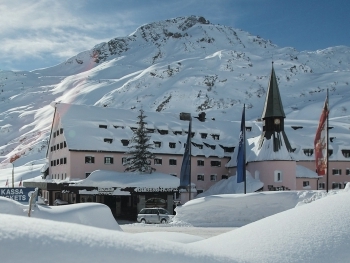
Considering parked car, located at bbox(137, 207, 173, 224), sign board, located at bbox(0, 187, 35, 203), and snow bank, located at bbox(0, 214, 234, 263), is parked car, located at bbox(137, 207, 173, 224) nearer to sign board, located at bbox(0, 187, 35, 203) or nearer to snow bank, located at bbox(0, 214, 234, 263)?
sign board, located at bbox(0, 187, 35, 203)

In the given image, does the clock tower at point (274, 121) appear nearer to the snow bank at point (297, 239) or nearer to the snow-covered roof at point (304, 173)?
the snow-covered roof at point (304, 173)

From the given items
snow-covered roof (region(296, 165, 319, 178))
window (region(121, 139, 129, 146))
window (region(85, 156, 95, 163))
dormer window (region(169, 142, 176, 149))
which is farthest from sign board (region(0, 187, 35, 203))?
snow-covered roof (region(296, 165, 319, 178))

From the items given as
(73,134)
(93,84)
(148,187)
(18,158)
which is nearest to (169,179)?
(148,187)

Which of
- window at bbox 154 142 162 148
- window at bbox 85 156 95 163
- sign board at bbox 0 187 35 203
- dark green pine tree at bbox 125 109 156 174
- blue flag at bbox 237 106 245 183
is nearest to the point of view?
sign board at bbox 0 187 35 203

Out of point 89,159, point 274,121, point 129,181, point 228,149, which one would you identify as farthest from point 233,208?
point 228,149

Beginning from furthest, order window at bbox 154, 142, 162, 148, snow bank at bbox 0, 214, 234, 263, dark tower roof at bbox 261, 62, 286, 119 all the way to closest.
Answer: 1. dark tower roof at bbox 261, 62, 286, 119
2. window at bbox 154, 142, 162, 148
3. snow bank at bbox 0, 214, 234, 263

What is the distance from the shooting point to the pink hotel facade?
46094mm

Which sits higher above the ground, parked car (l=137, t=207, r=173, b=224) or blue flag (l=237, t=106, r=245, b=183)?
blue flag (l=237, t=106, r=245, b=183)

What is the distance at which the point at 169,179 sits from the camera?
139ft

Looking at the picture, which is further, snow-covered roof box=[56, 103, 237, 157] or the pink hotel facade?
snow-covered roof box=[56, 103, 237, 157]

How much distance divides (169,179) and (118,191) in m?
5.17

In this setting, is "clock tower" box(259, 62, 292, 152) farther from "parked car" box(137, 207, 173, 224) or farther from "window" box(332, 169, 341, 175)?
"parked car" box(137, 207, 173, 224)

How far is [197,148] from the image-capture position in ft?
170

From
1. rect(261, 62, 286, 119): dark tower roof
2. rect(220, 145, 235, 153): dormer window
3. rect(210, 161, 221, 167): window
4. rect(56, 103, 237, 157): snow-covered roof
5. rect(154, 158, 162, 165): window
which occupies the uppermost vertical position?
rect(261, 62, 286, 119): dark tower roof
